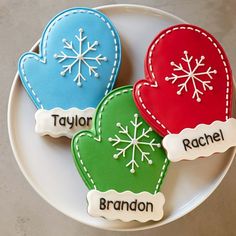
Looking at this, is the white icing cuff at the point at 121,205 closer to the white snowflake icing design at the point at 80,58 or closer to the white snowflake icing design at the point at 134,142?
the white snowflake icing design at the point at 134,142

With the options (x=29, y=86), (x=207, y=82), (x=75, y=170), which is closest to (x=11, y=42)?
(x=29, y=86)

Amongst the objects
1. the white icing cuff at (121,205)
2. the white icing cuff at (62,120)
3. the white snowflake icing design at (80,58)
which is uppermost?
the white snowflake icing design at (80,58)

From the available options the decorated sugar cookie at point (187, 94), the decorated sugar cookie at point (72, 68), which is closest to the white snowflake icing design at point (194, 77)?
the decorated sugar cookie at point (187, 94)

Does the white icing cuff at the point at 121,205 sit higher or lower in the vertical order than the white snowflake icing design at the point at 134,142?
lower

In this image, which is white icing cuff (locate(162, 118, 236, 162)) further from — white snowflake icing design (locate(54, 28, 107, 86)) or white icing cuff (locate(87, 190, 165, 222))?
white snowflake icing design (locate(54, 28, 107, 86))

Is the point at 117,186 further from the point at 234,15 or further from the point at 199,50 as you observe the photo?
the point at 234,15

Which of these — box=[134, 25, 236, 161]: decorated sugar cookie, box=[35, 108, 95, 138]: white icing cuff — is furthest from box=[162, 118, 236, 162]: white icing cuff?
box=[35, 108, 95, 138]: white icing cuff

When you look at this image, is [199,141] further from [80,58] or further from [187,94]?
[80,58]
